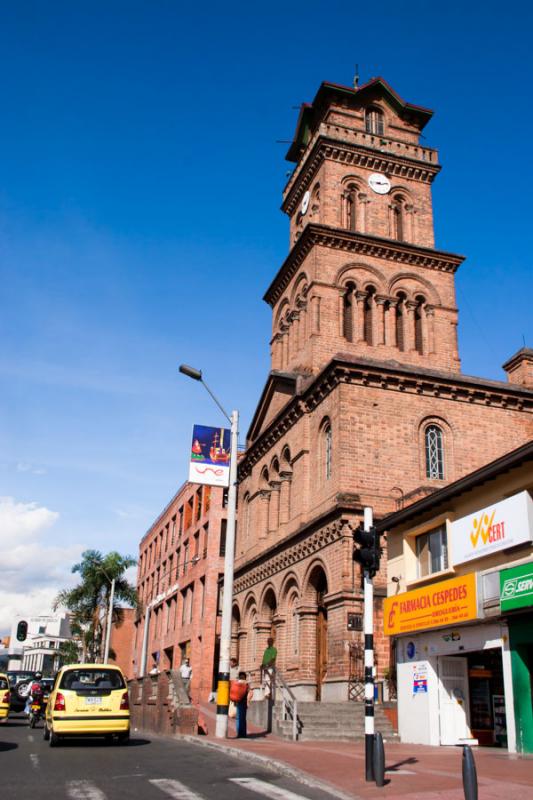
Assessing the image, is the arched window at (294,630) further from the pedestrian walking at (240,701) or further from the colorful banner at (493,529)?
the colorful banner at (493,529)

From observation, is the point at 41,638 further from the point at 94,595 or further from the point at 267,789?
the point at 267,789

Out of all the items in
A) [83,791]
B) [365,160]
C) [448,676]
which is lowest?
[83,791]

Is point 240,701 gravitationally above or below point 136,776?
above

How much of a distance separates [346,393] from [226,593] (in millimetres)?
8890

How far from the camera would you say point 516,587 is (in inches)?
565

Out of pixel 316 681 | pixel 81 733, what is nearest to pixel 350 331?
pixel 316 681

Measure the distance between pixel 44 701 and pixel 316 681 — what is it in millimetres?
9295

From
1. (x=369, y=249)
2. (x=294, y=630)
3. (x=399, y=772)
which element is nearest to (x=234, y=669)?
(x=294, y=630)

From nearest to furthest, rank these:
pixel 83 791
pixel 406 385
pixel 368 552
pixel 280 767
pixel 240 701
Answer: pixel 83 791, pixel 368 552, pixel 280 767, pixel 240 701, pixel 406 385

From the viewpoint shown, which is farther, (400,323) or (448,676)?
(400,323)

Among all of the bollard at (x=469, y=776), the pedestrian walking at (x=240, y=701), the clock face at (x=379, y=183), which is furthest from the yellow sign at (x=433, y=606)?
the clock face at (x=379, y=183)

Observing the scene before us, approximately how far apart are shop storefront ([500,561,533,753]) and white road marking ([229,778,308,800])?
20.0 feet

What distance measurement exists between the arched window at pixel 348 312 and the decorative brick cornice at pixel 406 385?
13.0 feet

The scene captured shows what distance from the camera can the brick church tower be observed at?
24.6 m
